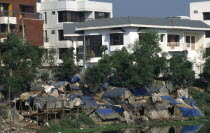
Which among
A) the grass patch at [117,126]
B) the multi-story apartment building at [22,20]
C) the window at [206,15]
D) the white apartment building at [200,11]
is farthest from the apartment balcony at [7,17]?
the window at [206,15]

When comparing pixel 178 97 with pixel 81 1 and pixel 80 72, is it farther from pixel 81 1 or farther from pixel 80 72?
pixel 81 1

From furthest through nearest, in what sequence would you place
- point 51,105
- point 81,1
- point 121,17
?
point 81,1 < point 121,17 < point 51,105

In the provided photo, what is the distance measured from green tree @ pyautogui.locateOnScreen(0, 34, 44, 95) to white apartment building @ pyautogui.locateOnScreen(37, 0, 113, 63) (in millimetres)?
14322

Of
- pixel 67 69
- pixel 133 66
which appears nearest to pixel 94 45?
pixel 67 69

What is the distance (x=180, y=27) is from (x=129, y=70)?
448 inches

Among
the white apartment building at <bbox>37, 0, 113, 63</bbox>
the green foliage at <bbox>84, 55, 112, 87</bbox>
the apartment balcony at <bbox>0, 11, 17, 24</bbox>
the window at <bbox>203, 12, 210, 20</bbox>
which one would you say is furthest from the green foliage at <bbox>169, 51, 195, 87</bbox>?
the apartment balcony at <bbox>0, 11, 17, 24</bbox>

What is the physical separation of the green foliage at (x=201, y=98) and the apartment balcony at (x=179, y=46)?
620 cm

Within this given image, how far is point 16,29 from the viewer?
48.9m

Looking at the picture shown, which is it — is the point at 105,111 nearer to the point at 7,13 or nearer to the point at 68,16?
the point at 7,13

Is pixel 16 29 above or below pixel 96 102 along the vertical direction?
above

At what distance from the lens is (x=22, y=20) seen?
4919cm

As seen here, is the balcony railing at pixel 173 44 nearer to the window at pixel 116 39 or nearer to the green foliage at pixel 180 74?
the green foliage at pixel 180 74

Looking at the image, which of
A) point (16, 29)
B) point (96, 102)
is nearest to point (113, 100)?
point (96, 102)

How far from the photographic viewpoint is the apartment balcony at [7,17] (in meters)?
47.6
